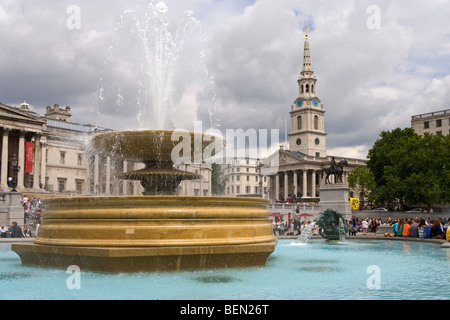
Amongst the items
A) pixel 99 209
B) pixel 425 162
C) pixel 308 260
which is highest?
pixel 425 162

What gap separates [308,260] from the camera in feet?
33.1

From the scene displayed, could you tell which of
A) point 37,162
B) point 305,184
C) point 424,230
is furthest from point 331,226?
point 305,184

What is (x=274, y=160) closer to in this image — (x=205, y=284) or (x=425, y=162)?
(x=425, y=162)

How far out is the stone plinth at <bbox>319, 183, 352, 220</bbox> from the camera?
Result: 29344 millimetres

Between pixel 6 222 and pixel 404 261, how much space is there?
2309 centimetres

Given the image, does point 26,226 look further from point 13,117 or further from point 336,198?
point 13,117

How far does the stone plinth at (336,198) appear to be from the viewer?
2934 centimetres

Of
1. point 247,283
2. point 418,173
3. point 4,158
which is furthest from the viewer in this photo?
point 4,158

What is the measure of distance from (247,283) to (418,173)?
46172mm

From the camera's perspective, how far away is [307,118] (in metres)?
104

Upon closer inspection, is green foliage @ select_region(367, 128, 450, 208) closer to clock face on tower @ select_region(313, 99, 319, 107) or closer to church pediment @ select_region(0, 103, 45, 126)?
church pediment @ select_region(0, 103, 45, 126)

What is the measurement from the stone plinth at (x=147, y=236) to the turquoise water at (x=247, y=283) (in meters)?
0.21

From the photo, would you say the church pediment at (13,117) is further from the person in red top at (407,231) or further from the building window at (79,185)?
the person in red top at (407,231)
